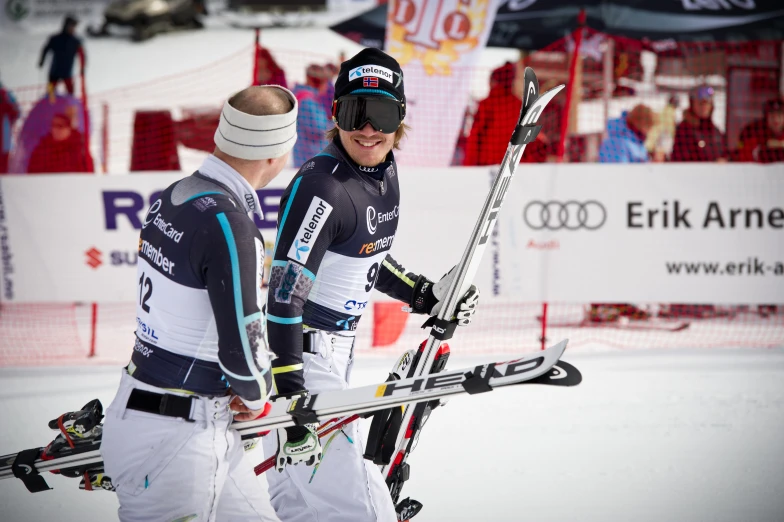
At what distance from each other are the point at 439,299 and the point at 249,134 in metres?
1.41

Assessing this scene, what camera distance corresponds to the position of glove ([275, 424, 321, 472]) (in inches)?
114

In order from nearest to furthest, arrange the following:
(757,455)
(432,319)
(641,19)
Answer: (432,319) → (757,455) → (641,19)

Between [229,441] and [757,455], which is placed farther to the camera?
[757,455]

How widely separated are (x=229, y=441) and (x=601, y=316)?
5.81 metres

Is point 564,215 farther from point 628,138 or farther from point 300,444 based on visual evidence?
point 300,444

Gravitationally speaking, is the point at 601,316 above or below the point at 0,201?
below

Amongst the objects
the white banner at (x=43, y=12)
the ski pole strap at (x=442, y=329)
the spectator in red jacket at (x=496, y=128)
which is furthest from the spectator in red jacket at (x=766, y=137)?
the white banner at (x=43, y=12)

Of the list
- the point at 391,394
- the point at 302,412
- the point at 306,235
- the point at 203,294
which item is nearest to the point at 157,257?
the point at 203,294

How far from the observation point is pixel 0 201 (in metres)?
7.21

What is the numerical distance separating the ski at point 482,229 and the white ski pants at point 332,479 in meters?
0.48

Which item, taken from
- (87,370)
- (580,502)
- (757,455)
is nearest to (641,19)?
(757,455)

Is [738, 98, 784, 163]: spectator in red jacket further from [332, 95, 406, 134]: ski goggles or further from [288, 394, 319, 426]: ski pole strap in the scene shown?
[288, 394, 319, 426]: ski pole strap

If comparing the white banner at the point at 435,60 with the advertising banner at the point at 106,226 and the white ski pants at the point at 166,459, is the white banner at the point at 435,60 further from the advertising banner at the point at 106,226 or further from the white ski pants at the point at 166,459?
the white ski pants at the point at 166,459

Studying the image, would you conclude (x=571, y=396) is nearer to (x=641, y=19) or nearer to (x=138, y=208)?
(x=138, y=208)
